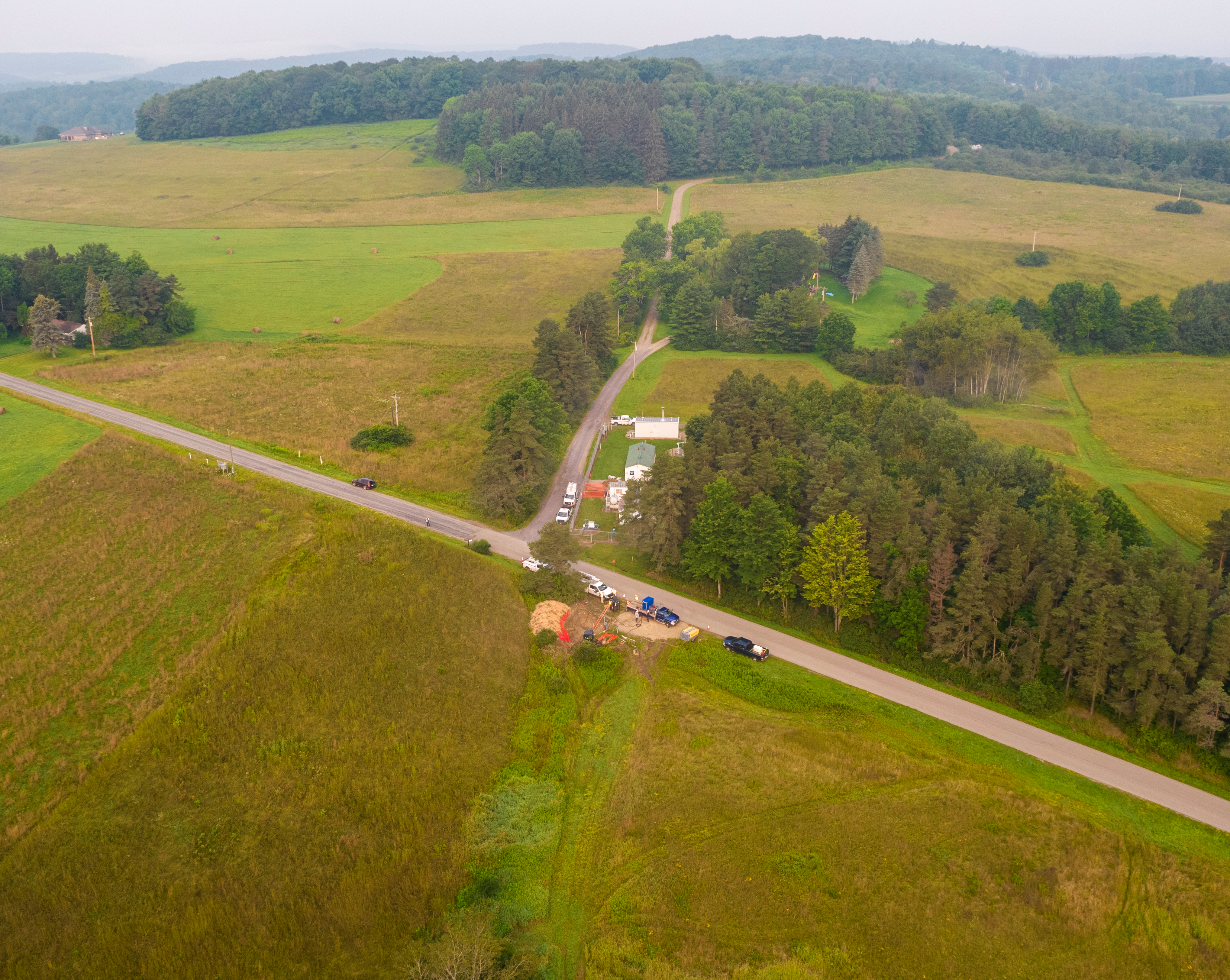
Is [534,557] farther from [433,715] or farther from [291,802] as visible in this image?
[291,802]

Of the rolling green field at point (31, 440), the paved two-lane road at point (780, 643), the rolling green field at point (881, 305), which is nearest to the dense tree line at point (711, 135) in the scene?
the rolling green field at point (881, 305)

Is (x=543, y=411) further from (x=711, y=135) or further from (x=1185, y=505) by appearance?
(x=711, y=135)

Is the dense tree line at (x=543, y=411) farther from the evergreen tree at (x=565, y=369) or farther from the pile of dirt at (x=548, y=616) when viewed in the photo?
the pile of dirt at (x=548, y=616)

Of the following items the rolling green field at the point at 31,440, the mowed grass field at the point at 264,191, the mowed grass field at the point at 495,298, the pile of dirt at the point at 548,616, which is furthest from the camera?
the mowed grass field at the point at 264,191

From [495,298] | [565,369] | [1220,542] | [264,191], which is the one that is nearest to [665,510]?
[565,369]

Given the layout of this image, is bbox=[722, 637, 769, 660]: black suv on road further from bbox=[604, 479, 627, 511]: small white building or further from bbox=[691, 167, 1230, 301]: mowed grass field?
bbox=[691, 167, 1230, 301]: mowed grass field

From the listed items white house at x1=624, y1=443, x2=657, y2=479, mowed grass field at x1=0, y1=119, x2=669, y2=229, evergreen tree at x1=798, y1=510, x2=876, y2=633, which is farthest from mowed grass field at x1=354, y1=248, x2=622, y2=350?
evergreen tree at x1=798, y1=510, x2=876, y2=633

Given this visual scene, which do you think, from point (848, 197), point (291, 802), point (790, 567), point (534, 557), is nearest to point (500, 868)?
point (291, 802)
